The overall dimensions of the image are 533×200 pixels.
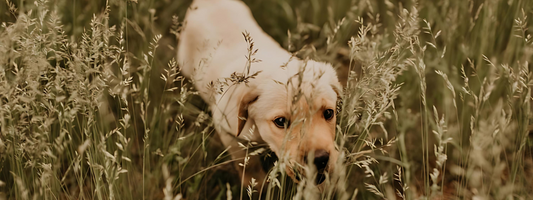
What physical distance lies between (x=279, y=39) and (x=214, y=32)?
2.53ft

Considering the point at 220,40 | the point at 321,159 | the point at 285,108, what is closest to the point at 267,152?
the point at 285,108

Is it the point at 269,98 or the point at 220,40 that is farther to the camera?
the point at 220,40

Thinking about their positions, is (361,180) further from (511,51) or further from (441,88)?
(511,51)

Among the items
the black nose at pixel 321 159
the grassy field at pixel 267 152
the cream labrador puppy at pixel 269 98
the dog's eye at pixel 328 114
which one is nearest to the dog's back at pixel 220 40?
the cream labrador puppy at pixel 269 98

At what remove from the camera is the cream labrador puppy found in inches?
55.4

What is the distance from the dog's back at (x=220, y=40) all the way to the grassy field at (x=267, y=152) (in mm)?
188

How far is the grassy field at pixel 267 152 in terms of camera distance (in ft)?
4.37

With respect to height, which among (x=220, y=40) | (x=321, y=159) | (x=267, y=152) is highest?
(x=220, y=40)

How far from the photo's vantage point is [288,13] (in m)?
3.29

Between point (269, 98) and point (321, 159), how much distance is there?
0.38 m

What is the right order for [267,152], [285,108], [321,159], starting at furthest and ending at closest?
[267,152] → [285,108] → [321,159]

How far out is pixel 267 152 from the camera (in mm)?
2029

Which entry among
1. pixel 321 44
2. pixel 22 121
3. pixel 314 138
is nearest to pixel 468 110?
pixel 314 138

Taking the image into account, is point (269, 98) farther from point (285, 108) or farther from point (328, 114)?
point (328, 114)
